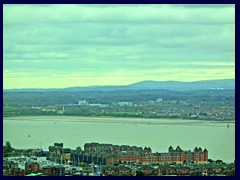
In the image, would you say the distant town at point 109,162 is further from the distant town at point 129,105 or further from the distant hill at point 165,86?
the distant hill at point 165,86

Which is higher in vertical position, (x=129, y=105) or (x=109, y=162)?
(x=129, y=105)

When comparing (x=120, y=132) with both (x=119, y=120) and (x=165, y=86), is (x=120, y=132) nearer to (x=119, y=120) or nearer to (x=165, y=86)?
(x=119, y=120)

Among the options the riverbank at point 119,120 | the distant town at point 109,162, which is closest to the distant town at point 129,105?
the riverbank at point 119,120

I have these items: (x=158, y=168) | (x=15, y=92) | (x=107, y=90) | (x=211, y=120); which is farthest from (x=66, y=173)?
(x=211, y=120)

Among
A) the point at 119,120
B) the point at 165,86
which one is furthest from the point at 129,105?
the point at 165,86

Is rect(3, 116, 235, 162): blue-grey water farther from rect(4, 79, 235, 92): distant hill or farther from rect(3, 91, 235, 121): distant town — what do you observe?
rect(4, 79, 235, 92): distant hill
